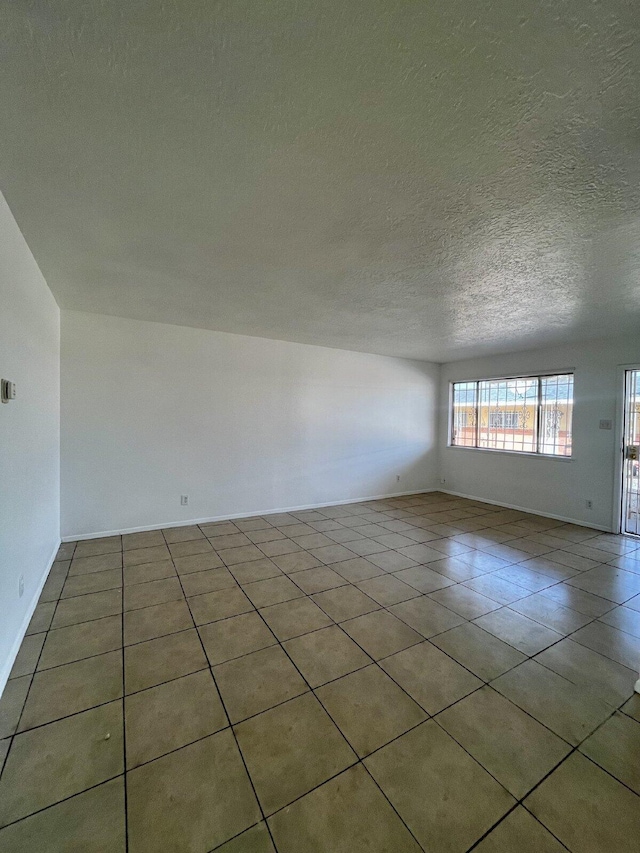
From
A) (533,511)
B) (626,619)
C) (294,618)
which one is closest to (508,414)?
(533,511)

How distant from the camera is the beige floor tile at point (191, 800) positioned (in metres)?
1.13

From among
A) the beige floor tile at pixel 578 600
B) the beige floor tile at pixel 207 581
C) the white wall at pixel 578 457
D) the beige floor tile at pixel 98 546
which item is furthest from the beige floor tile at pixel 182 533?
the white wall at pixel 578 457

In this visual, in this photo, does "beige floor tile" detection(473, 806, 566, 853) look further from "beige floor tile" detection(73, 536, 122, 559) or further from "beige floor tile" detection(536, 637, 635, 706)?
"beige floor tile" detection(73, 536, 122, 559)

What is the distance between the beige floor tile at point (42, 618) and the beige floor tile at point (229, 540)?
140 cm

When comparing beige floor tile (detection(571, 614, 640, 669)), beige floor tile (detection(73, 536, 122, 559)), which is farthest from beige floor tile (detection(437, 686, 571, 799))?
beige floor tile (detection(73, 536, 122, 559))

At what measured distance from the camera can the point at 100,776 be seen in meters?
1.32

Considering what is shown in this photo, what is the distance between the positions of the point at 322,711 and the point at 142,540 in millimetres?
2866

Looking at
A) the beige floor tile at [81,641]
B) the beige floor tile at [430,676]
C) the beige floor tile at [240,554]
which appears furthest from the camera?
the beige floor tile at [240,554]

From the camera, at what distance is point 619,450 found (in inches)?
166

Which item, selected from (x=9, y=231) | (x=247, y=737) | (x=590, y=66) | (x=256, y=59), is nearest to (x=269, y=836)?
(x=247, y=737)

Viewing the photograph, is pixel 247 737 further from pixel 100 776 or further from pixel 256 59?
pixel 256 59

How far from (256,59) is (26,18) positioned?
24.1 inches

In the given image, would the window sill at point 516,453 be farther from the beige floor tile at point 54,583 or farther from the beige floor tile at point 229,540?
the beige floor tile at point 54,583

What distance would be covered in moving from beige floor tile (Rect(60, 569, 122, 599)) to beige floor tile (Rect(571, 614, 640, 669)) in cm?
341
